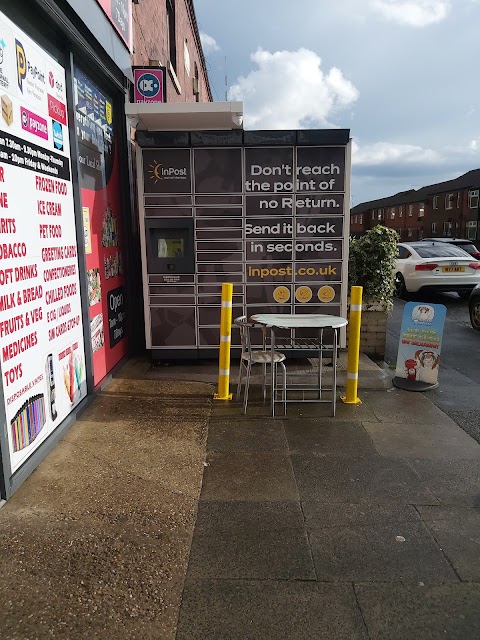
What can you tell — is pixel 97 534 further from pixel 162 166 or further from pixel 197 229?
pixel 162 166

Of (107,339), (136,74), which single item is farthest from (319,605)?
(136,74)

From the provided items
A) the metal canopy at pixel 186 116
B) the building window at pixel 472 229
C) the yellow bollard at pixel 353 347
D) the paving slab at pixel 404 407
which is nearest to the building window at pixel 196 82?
the metal canopy at pixel 186 116

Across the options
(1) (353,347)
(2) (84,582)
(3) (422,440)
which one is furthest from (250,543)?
(1) (353,347)

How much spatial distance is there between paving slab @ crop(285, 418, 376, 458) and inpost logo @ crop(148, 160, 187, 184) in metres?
3.52

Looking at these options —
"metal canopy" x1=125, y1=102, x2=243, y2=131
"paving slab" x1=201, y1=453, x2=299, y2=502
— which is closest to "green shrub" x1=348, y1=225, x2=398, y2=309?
"metal canopy" x1=125, y1=102, x2=243, y2=131

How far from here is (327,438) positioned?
4379 millimetres

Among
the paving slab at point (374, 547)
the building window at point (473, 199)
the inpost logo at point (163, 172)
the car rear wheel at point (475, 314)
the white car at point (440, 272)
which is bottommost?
the paving slab at point (374, 547)

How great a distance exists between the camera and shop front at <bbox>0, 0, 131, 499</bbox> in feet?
11.1

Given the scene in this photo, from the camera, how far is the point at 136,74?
6.69 metres

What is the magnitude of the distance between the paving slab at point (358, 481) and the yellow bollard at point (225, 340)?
154 centimetres

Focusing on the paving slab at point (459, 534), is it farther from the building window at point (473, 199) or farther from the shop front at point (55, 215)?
the building window at point (473, 199)

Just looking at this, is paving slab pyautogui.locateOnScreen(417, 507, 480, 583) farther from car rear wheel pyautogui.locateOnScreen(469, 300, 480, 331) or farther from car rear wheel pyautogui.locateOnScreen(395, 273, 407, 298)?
car rear wheel pyautogui.locateOnScreen(395, 273, 407, 298)

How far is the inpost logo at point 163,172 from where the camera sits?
6.26 m

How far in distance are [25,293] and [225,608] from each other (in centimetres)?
254
